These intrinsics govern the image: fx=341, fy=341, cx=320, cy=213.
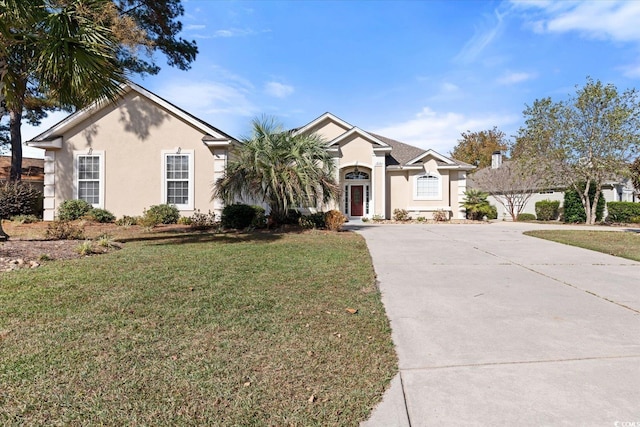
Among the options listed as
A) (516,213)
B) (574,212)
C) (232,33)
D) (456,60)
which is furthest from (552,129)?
(232,33)

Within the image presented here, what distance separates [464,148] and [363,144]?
30276 millimetres

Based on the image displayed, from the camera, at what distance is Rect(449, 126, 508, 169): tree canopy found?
4309 centimetres

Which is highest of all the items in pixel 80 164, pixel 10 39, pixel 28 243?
pixel 10 39

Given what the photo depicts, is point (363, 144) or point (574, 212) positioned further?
point (574, 212)

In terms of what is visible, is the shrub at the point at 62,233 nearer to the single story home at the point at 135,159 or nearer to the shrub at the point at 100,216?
the shrub at the point at 100,216

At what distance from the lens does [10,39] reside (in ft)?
23.7

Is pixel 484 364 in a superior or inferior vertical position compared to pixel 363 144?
inferior

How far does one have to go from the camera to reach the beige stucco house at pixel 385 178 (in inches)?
789

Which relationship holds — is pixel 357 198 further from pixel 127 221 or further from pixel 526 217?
pixel 526 217

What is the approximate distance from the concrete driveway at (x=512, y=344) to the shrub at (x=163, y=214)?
10.8 metres

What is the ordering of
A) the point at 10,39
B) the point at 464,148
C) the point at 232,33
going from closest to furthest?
the point at 10,39
the point at 232,33
the point at 464,148

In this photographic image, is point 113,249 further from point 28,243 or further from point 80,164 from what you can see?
point 80,164

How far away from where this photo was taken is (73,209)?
14.4 meters

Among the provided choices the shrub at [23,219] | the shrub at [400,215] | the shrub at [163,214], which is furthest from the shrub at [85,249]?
the shrub at [400,215]
